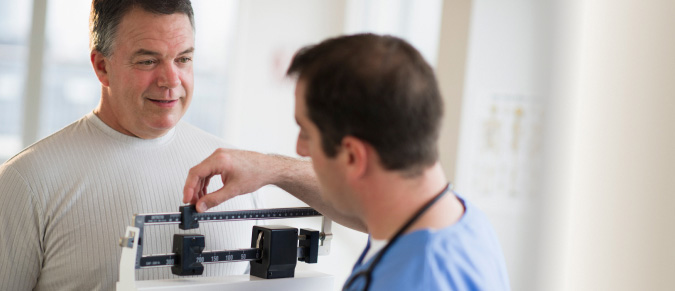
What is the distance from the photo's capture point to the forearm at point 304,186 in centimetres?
165

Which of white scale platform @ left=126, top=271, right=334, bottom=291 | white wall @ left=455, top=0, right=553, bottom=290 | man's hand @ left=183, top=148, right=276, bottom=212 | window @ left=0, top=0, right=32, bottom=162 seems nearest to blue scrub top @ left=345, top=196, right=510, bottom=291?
white scale platform @ left=126, top=271, right=334, bottom=291

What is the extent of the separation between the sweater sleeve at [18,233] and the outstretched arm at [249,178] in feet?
1.38

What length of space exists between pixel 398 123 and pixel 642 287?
4.72 feet

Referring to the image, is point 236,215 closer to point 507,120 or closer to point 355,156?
point 355,156

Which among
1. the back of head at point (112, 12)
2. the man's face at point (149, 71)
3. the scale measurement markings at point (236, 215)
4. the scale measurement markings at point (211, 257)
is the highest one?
the back of head at point (112, 12)

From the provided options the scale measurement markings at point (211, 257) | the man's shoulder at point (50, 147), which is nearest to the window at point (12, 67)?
the man's shoulder at point (50, 147)

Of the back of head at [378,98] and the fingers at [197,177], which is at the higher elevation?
the back of head at [378,98]

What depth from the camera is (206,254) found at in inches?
56.6

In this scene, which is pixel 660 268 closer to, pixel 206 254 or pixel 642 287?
pixel 642 287

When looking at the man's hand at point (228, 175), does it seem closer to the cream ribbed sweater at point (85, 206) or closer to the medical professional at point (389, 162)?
the cream ribbed sweater at point (85, 206)

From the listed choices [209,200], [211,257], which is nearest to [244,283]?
[211,257]

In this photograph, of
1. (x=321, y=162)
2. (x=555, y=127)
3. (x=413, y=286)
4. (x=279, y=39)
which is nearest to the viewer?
(x=413, y=286)

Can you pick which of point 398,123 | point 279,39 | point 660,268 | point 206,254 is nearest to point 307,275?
point 206,254

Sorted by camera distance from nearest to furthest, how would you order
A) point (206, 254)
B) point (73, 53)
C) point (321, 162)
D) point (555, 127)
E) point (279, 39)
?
point (321, 162) → point (206, 254) → point (555, 127) → point (73, 53) → point (279, 39)
